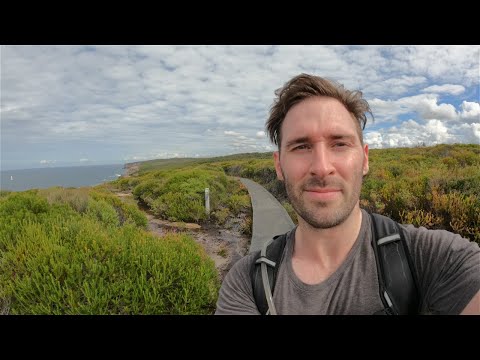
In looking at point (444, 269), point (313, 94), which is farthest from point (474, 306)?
point (313, 94)

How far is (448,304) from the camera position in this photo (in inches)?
47.0

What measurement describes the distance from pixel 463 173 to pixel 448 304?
692cm

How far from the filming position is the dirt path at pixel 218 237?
691 centimetres

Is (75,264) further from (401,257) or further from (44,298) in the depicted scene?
(401,257)

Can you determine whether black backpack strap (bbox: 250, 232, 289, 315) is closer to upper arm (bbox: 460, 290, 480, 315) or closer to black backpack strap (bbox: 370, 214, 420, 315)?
black backpack strap (bbox: 370, 214, 420, 315)

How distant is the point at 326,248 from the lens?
1610 mm

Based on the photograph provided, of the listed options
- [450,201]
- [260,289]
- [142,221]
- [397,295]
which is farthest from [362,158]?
[142,221]

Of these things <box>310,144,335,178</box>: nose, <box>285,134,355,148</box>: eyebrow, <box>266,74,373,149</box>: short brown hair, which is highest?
<box>266,74,373,149</box>: short brown hair

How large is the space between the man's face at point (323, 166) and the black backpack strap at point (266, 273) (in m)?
0.26

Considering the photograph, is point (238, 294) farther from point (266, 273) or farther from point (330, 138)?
point (330, 138)

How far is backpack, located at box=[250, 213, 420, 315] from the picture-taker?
50.5 inches

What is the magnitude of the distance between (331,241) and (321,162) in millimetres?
477

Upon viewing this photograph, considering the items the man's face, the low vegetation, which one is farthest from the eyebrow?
the low vegetation

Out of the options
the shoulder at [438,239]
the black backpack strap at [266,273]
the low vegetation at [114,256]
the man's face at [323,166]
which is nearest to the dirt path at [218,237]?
the low vegetation at [114,256]
